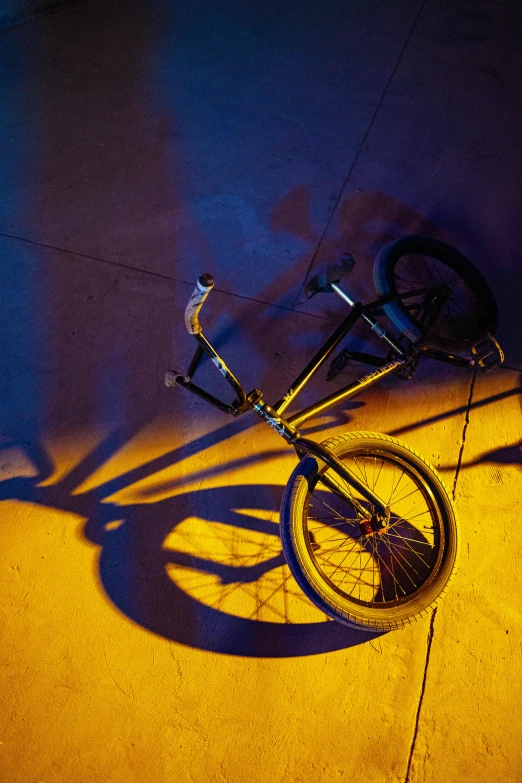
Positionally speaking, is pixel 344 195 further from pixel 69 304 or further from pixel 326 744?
pixel 326 744

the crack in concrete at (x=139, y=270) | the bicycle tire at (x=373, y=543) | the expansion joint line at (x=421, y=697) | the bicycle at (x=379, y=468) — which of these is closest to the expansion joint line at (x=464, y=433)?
the bicycle at (x=379, y=468)

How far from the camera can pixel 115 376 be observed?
334 centimetres

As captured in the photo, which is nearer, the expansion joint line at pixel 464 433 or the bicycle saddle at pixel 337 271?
the bicycle saddle at pixel 337 271

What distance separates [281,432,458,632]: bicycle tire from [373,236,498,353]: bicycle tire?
849 millimetres

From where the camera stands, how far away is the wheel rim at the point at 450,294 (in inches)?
142

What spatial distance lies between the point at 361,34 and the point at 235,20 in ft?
3.51

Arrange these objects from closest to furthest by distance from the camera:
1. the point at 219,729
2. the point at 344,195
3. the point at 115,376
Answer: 1. the point at 219,729
2. the point at 115,376
3. the point at 344,195

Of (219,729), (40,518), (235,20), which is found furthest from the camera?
(235,20)

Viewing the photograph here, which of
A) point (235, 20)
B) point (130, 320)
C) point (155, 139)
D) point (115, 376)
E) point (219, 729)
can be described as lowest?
point (219, 729)

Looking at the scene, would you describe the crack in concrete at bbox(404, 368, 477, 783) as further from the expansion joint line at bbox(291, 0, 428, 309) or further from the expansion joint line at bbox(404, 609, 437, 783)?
the expansion joint line at bbox(291, 0, 428, 309)

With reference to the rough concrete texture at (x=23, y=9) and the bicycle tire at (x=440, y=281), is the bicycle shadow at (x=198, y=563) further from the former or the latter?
the rough concrete texture at (x=23, y=9)

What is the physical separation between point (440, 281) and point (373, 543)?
6.33 ft

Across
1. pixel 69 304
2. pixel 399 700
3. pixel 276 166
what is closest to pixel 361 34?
pixel 276 166

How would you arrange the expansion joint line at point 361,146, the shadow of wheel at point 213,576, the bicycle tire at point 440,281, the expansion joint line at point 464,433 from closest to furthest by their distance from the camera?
the shadow of wheel at point 213,576
the bicycle tire at point 440,281
the expansion joint line at point 464,433
the expansion joint line at point 361,146
